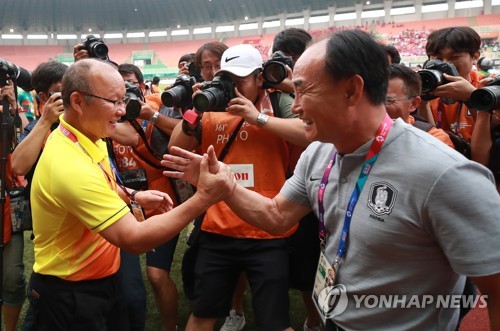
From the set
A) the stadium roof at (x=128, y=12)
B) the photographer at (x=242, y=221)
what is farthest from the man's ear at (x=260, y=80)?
the stadium roof at (x=128, y=12)

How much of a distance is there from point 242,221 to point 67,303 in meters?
0.88

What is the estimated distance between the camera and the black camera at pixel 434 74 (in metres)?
2.04

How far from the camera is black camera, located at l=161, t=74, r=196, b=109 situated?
2404 mm

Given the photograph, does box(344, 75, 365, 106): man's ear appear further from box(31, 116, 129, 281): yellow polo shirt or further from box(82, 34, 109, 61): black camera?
box(82, 34, 109, 61): black camera

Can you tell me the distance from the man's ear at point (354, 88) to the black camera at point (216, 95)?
93cm

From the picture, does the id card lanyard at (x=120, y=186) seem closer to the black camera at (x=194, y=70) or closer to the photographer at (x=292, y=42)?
the photographer at (x=292, y=42)

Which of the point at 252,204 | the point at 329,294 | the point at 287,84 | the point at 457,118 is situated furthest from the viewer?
the point at 457,118

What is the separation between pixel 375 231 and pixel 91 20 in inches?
1490

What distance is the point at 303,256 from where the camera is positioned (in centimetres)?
230

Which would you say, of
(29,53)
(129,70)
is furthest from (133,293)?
(29,53)

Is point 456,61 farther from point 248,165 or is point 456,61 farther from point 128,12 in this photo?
point 128,12

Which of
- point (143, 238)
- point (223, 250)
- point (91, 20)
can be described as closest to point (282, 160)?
point (223, 250)

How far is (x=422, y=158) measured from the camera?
1.15 meters

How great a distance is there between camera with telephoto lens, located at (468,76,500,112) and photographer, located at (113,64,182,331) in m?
1.73
